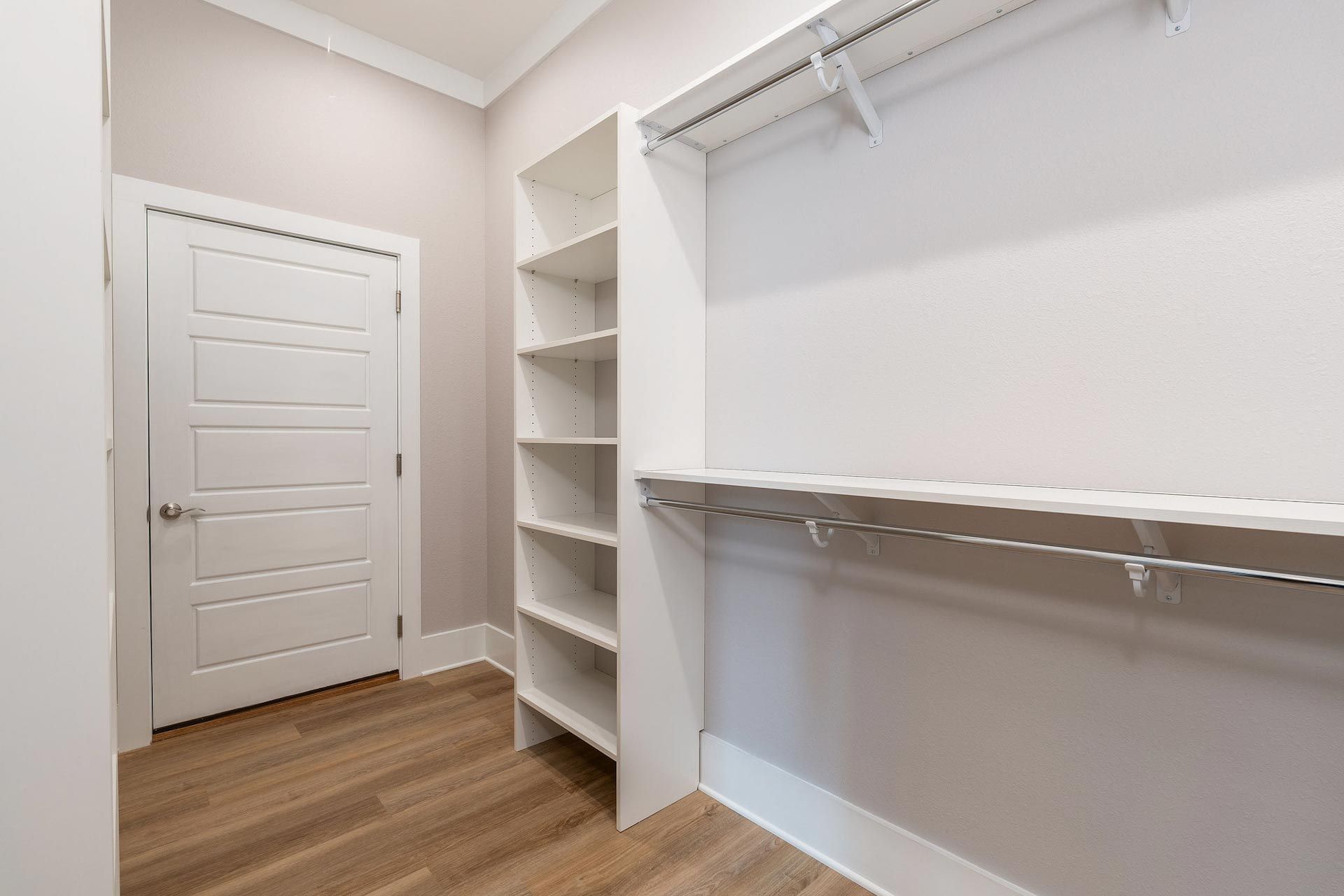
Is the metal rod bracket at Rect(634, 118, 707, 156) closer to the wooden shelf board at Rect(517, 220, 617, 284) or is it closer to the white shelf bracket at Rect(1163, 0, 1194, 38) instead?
the wooden shelf board at Rect(517, 220, 617, 284)

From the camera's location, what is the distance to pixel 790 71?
151cm

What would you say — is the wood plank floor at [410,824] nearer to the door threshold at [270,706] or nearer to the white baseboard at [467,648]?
the door threshold at [270,706]

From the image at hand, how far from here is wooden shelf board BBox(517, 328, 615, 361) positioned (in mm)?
1962

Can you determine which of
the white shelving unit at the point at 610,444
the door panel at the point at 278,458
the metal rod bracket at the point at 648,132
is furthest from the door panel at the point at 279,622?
the metal rod bracket at the point at 648,132

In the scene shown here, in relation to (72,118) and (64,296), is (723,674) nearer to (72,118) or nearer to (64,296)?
(64,296)

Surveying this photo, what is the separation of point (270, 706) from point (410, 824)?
4.10 feet

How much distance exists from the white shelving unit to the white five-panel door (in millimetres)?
1106

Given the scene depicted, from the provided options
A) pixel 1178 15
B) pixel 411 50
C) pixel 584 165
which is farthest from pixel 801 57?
pixel 411 50

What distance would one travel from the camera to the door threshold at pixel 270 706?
248 centimetres

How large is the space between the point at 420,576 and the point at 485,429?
840mm

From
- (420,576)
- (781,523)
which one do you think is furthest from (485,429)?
(781,523)

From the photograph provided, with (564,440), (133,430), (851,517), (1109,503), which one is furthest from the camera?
(133,430)

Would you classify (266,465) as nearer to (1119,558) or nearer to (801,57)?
(801,57)

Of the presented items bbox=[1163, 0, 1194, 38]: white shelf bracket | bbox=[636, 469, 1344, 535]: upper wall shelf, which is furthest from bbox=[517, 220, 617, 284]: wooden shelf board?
bbox=[1163, 0, 1194, 38]: white shelf bracket
